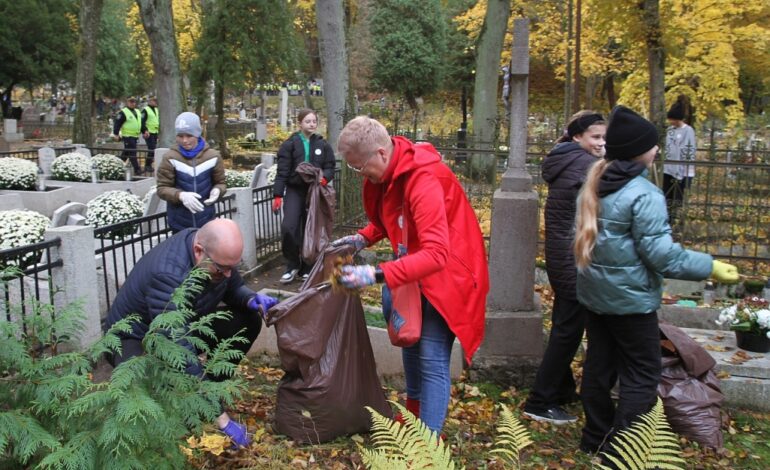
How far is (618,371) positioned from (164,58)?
13135 mm

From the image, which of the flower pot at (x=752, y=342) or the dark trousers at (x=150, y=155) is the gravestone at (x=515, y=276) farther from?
the dark trousers at (x=150, y=155)

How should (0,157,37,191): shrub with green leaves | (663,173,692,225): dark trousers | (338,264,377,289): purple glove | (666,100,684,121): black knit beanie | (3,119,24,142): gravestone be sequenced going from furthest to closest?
(3,119,24,142): gravestone < (0,157,37,191): shrub with green leaves < (666,100,684,121): black knit beanie < (663,173,692,225): dark trousers < (338,264,377,289): purple glove

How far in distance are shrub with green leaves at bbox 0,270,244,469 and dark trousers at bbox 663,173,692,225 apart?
6881 millimetres

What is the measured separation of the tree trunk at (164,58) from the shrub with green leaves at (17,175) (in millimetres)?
2886

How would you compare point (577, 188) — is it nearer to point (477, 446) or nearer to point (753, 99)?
point (477, 446)

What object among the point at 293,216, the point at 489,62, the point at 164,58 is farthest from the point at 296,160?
the point at 489,62

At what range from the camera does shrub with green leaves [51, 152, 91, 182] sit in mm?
13820

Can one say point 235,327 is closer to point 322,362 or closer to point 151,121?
point 322,362

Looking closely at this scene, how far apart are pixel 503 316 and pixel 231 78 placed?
2028 cm

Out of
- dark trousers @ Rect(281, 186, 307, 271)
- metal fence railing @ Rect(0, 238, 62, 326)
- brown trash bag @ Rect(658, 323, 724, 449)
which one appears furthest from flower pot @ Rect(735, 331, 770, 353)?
A: metal fence railing @ Rect(0, 238, 62, 326)

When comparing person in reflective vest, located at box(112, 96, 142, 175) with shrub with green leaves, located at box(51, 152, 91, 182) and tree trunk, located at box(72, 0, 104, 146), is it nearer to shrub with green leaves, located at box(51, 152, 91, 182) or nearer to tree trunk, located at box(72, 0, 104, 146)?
tree trunk, located at box(72, 0, 104, 146)

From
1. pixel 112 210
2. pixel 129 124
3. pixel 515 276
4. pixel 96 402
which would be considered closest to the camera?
pixel 96 402

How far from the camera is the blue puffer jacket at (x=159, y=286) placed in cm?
334

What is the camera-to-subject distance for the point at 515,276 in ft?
15.5
